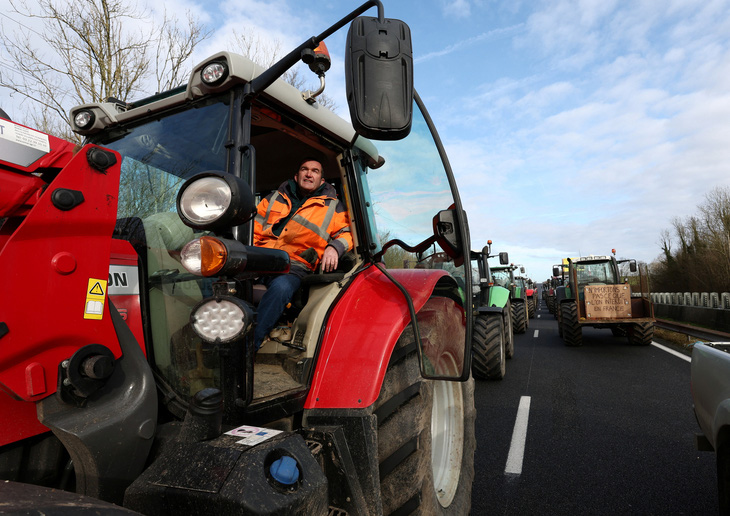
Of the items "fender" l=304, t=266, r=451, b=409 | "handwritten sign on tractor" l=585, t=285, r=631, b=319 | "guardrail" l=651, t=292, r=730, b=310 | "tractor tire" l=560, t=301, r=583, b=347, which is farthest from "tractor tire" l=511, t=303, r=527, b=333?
"fender" l=304, t=266, r=451, b=409

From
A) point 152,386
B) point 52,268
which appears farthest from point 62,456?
point 52,268

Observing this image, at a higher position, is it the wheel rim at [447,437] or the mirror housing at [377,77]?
the mirror housing at [377,77]


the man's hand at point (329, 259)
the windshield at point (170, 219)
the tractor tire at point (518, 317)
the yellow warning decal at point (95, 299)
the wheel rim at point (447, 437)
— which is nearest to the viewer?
the yellow warning decal at point (95, 299)

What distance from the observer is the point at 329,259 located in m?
2.30

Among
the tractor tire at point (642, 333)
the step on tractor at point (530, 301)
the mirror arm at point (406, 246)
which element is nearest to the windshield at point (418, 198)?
the mirror arm at point (406, 246)

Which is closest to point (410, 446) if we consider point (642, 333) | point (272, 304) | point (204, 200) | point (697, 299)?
point (272, 304)

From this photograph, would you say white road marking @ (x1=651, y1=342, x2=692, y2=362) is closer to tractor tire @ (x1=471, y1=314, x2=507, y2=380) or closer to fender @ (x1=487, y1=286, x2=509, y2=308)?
fender @ (x1=487, y1=286, x2=509, y2=308)

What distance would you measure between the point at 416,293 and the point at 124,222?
128 cm

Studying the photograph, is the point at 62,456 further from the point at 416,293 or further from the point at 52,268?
the point at 416,293

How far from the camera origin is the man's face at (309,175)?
261 cm

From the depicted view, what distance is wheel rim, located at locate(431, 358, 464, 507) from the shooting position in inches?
99.0

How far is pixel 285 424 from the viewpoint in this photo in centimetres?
176

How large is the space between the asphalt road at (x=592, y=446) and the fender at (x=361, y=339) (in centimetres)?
183

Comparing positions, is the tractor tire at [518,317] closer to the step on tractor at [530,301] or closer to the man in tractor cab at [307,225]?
the step on tractor at [530,301]
